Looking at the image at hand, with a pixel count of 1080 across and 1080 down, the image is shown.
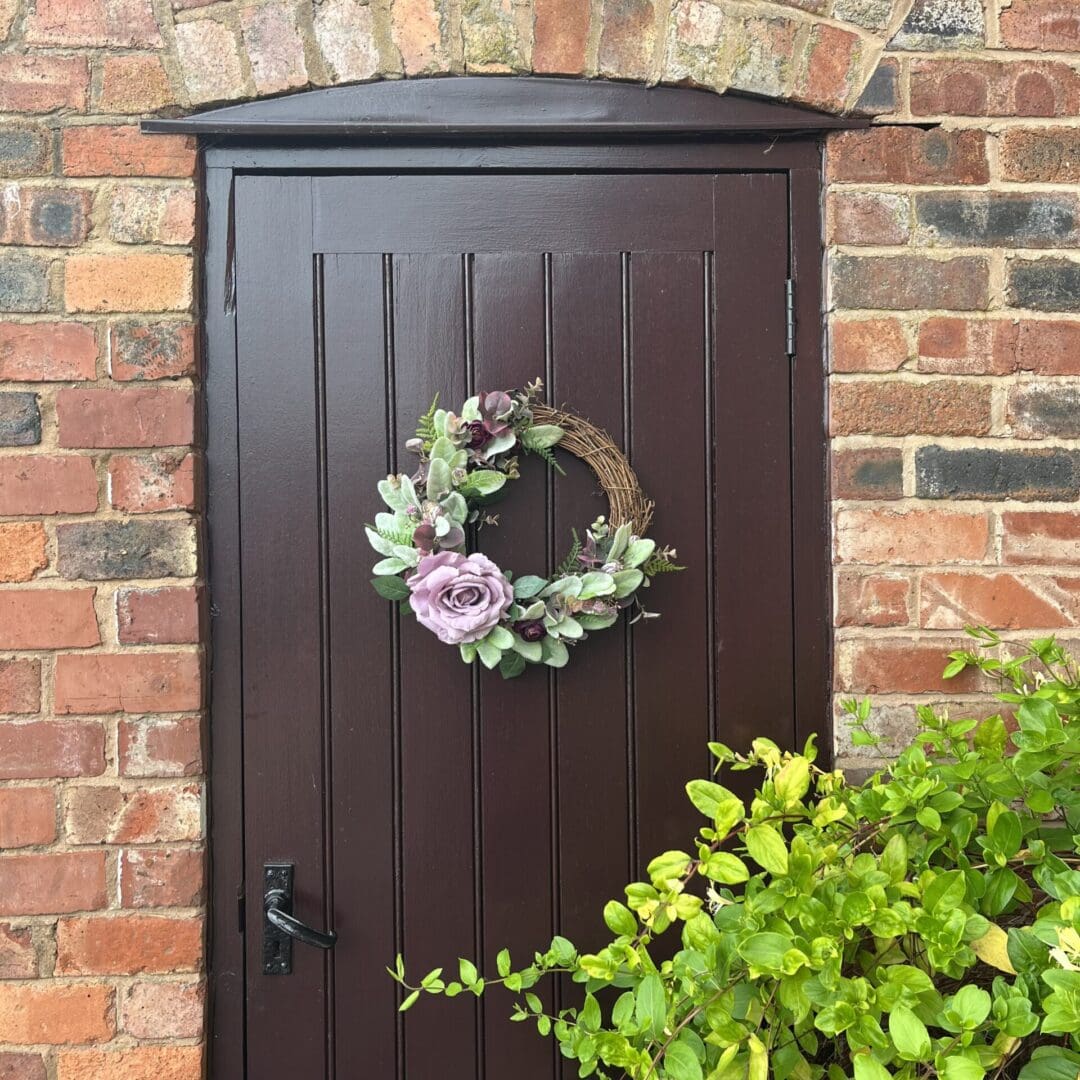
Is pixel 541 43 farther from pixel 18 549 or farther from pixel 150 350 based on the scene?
pixel 18 549

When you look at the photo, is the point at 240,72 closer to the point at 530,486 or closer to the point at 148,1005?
the point at 530,486

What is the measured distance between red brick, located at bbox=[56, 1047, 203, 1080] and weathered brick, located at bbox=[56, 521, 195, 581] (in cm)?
83

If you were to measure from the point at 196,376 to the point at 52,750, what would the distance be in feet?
2.33

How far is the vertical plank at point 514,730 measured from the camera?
1.66m

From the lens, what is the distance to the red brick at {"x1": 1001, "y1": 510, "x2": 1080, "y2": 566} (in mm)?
1622

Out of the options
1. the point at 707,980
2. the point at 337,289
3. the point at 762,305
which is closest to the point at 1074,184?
the point at 762,305

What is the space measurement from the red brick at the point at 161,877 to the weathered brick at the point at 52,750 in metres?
0.17

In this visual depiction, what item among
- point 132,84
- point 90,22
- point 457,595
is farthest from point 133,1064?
point 90,22

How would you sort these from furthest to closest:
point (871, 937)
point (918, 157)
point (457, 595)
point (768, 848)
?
point (918, 157) < point (457, 595) < point (871, 937) < point (768, 848)

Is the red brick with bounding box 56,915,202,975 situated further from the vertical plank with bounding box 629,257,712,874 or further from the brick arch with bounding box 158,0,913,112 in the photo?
the brick arch with bounding box 158,0,913,112

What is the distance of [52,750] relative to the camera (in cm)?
157

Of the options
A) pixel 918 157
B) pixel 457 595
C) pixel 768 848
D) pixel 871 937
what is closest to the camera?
pixel 768 848

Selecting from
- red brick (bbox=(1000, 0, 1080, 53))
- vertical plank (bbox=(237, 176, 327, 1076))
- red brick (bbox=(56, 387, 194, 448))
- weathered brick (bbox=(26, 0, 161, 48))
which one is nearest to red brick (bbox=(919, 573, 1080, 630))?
red brick (bbox=(1000, 0, 1080, 53))

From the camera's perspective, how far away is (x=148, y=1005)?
1.57 metres
